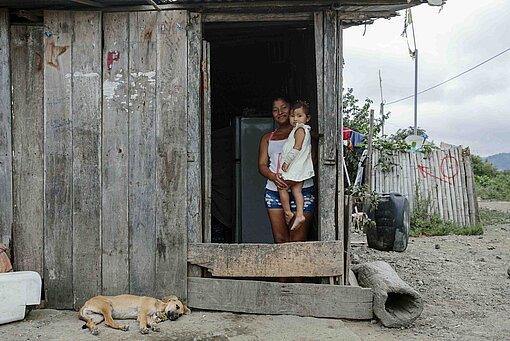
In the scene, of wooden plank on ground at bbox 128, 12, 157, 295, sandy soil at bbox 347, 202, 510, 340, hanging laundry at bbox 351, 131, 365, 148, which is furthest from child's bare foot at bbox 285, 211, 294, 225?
hanging laundry at bbox 351, 131, 365, 148

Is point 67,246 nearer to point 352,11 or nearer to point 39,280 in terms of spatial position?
point 39,280

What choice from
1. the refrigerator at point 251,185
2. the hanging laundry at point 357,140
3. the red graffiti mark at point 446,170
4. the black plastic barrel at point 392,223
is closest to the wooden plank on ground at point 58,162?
the refrigerator at point 251,185

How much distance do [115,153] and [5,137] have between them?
0.97 meters

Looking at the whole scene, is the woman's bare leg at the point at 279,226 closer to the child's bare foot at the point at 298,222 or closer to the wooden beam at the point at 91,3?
the child's bare foot at the point at 298,222

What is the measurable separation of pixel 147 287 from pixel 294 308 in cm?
133

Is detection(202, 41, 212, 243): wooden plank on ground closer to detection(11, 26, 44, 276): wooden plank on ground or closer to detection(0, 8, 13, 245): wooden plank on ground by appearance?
detection(11, 26, 44, 276): wooden plank on ground

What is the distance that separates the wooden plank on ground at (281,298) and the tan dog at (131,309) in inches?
11.0

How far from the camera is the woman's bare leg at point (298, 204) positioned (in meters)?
4.59

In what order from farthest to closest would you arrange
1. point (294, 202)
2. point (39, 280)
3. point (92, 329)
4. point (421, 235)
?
point (421, 235) < point (294, 202) < point (39, 280) < point (92, 329)

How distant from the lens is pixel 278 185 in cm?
467

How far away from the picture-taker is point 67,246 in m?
4.34

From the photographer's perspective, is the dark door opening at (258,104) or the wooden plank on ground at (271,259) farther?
the dark door opening at (258,104)

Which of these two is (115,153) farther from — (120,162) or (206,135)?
(206,135)

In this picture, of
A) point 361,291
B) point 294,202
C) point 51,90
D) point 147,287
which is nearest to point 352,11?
point 294,202
